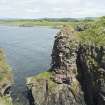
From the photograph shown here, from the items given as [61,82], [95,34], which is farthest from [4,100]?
[95,34]

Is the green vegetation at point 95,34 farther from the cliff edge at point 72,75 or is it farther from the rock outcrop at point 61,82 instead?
the rock outcrop at point 61,82

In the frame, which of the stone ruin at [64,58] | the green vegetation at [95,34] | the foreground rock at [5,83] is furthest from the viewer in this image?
the stone ruin at [64,58]

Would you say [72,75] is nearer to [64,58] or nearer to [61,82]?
[61,82]

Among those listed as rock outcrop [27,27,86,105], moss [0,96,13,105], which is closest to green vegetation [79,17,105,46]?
rock outcrop [27,27,86,105]

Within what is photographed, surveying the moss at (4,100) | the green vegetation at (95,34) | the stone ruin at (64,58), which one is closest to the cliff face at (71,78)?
the stone ruin at (64,58)

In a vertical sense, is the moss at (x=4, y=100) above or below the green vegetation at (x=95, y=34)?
below

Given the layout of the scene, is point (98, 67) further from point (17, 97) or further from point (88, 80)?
point (17, 97)

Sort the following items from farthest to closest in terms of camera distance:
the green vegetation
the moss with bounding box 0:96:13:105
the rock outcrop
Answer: the green vegetation < the rock outcrop < the moss with bounding box 0:96:13:105

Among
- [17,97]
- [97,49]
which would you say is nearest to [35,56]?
[17,97]

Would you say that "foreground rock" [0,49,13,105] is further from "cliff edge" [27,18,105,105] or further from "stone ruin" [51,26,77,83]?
"stone ruin" [51,26,77,83]
